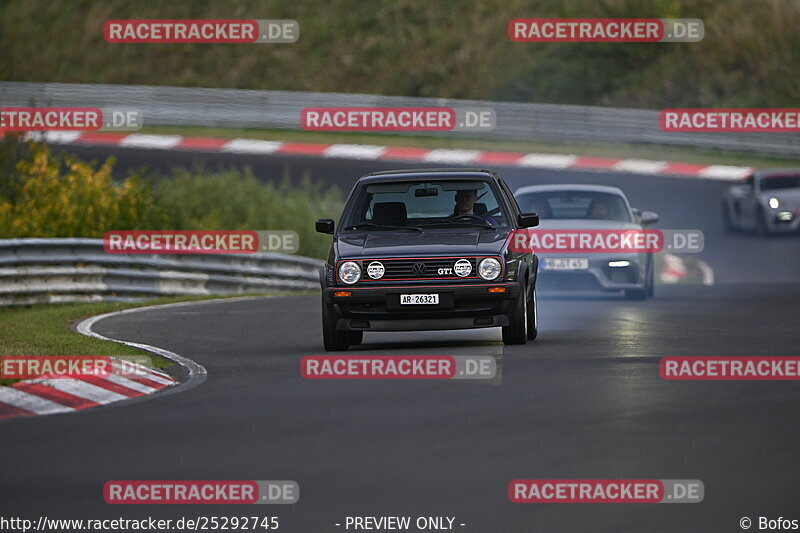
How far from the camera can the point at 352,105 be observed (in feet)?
142

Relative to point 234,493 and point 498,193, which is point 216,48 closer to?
point 498,193

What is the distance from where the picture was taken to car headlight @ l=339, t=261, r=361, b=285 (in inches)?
597

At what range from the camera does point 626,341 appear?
16172mm

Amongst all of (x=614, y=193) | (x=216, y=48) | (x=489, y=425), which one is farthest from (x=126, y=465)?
(x=216, y=48)

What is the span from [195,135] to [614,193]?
80.9 feet

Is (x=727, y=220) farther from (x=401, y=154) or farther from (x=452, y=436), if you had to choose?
(x=452, y=436)

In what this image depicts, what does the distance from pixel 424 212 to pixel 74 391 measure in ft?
16.3

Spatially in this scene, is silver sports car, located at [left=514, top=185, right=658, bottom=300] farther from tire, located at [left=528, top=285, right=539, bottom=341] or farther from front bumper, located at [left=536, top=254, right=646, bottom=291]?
tire, located at [left=528, top=285, right=539, bottom=341]
